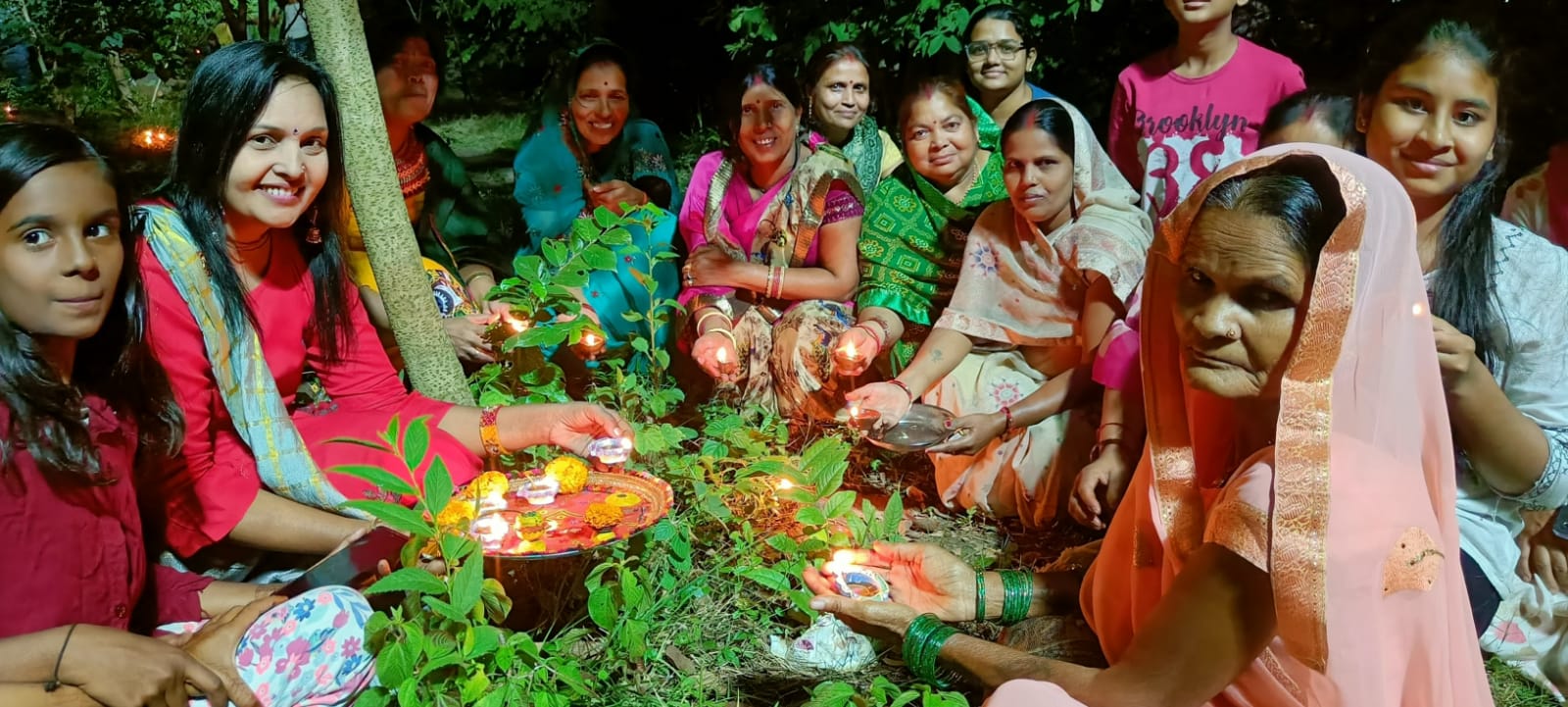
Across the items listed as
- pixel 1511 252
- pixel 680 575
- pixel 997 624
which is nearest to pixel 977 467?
pixel 997 624

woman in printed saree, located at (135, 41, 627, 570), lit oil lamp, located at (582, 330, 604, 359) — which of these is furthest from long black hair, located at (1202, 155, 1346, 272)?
lit oil lamp, located at (582, 330, 604, 359)

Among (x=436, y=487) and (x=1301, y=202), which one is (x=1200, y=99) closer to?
(x=1301, y=202)

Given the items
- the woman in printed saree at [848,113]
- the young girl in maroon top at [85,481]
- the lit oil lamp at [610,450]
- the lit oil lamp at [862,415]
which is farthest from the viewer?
the woman in printed saree at [848,113]

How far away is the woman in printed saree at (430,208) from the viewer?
4.03 meters

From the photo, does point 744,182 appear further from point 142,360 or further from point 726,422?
point 142,360

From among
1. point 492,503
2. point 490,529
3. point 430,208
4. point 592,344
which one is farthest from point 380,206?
point 430,208

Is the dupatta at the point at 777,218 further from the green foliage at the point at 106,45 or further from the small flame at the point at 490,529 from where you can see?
the green foliage at the point at 106,45

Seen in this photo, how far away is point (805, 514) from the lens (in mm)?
2805

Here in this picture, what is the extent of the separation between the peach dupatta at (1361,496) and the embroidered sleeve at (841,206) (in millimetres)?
2422

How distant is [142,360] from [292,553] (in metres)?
0.78

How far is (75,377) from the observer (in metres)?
2.24

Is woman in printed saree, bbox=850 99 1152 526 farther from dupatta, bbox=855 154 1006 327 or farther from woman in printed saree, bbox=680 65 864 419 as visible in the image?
woman in printed saree, bbox=680 65 864 419

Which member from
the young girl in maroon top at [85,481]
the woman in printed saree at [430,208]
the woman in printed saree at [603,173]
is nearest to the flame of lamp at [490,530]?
the young girl in maroon top at [85,481]

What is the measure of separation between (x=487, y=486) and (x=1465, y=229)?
2.69 metres
